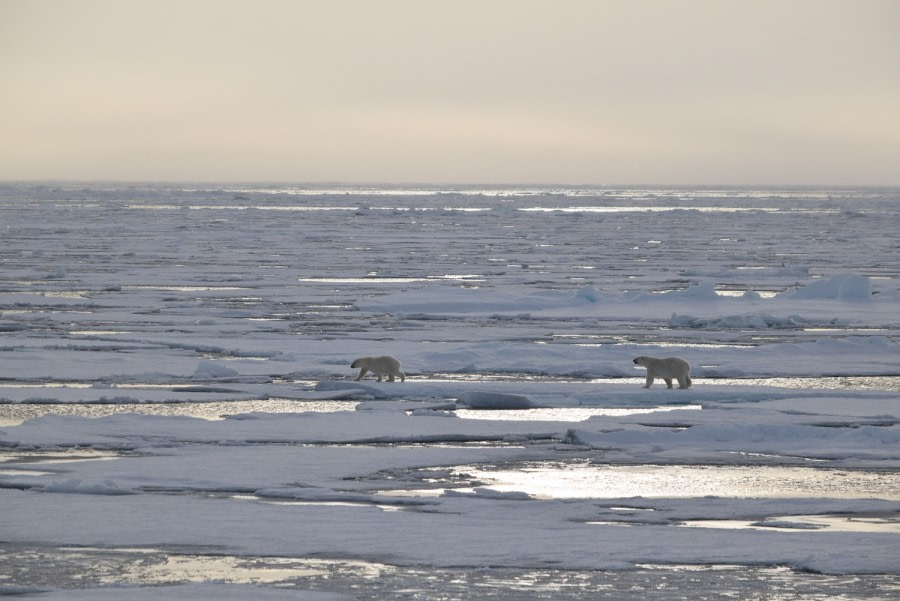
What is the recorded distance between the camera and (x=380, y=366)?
33.7 ft

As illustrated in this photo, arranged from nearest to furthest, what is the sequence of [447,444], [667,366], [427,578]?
[427,578] < [447,444] < [667,366]

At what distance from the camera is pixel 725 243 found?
3388 cm

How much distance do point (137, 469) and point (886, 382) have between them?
21.9 feet

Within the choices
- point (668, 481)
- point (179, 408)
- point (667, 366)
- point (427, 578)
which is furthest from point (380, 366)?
point (427, 578)

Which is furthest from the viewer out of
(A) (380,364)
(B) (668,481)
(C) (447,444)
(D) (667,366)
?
(A) (380,364)

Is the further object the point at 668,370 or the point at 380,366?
the point at 380,366

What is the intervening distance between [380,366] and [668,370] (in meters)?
2.37

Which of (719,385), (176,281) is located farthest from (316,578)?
(176,281)

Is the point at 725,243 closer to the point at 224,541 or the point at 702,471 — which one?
the point at 702,471

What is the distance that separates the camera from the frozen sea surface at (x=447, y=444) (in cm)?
512

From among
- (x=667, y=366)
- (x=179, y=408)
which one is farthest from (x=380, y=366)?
(x=667, y=366)

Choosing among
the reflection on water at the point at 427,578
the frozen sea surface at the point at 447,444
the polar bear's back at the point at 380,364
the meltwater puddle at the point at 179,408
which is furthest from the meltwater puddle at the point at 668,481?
the polar bear's back at the point at 380,364

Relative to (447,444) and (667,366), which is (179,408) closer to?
(447,444)

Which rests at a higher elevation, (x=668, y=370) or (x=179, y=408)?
(x=668, y=370)
